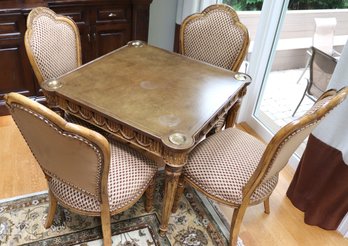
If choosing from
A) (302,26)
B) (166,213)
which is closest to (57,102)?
(166,213)

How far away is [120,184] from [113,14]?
1642mm

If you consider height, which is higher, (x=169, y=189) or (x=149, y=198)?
(x=169, y=189)

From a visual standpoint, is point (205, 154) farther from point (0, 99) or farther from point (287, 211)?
point (0, 99)

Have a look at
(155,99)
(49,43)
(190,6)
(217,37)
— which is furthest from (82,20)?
(155,99)

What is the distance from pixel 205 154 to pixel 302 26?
4.85ft

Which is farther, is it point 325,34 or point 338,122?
point 325,34

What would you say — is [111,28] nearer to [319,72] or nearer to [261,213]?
[319,72]

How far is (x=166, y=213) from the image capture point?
159 cm

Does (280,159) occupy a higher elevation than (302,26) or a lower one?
lower

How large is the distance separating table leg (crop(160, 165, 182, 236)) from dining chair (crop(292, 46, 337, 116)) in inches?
52.0

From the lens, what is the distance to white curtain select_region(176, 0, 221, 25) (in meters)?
2.63

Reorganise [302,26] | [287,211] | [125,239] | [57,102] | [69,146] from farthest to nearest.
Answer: [302,26] → [287,211] → [125,239] → [57,102] → [69,146]

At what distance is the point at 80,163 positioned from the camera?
3.66 ft

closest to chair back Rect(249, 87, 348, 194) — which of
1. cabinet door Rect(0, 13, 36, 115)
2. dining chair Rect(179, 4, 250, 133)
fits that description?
dining chair Rect(179, 4, 250, 133)
